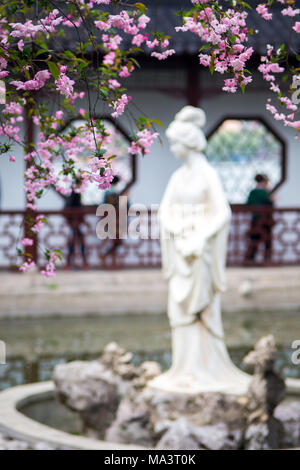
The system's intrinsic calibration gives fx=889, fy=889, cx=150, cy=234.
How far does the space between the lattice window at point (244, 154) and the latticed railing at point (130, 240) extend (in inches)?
24.1

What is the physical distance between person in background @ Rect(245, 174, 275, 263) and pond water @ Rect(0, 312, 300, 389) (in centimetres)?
130

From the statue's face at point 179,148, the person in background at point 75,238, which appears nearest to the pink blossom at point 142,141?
the statue's face at point 179,148

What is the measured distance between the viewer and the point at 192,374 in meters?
6.92

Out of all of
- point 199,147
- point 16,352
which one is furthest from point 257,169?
point 199,147

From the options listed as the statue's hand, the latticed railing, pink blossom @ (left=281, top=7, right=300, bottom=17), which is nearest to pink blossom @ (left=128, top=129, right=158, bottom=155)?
pink blossom @ (left=281, top=7, right=300, bottom=17)

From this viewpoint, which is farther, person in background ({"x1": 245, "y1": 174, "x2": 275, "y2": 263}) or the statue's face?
person in background ({"x1": 245, "y1": 174, "x2": 275, "y2": 263})

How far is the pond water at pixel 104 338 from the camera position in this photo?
10.6 metres

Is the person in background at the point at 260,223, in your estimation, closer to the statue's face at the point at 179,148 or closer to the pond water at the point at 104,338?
the pond water at the point at 104,338

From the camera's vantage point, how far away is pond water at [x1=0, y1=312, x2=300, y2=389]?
10.6 m

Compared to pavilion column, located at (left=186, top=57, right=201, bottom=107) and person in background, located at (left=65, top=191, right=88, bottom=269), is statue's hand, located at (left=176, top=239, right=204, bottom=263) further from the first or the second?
pavilion column, located at (left=186, top=57, right=201, bottom=107)

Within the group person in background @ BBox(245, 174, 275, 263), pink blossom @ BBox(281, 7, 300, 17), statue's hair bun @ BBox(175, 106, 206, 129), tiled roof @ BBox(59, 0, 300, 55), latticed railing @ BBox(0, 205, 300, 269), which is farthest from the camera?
person in background @ BBox(245, 174, 275, 263)

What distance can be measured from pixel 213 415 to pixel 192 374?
495 millimetres

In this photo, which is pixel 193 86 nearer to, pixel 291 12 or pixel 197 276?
pixel 197 276

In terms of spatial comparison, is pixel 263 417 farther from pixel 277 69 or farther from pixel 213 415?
pixel 277 69
